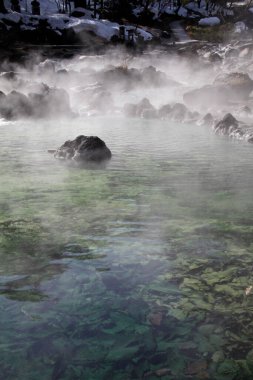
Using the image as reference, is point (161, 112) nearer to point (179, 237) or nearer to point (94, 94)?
point (94, 94)

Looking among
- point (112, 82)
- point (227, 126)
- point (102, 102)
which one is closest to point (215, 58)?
point (112, 82)

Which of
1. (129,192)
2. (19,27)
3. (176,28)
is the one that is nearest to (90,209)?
(129,192)

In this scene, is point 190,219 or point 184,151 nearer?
point 190,219

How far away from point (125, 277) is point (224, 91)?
3108cm

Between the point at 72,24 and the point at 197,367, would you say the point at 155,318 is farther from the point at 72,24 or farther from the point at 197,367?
the point at 72,24

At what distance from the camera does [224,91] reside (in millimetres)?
34125

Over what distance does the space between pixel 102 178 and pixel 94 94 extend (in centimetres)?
2868

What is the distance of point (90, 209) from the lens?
30.0ft

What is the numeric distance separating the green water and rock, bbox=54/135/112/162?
2582mm

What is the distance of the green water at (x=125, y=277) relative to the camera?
419cm

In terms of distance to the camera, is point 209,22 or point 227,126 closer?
point 227,126

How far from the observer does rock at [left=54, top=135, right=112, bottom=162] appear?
15.1 m

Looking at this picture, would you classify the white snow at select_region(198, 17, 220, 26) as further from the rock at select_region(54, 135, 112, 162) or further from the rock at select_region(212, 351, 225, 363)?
the rock at select_region(212, 351, 225, 363)

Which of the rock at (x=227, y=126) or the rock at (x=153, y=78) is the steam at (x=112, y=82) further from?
the rock at (x=227, y=126)
